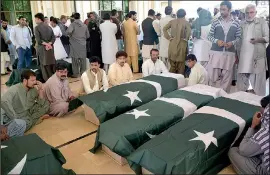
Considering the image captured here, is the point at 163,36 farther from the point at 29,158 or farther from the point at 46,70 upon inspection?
the point at 29,158

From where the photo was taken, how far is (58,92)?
358 cm

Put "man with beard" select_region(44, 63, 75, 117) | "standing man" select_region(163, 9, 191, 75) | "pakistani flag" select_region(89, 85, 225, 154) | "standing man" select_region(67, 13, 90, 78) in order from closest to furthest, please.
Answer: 1. "pakistani flag" select_region(89, 85, 225, 154)
2. "man with beard" select_region(44, 63, 75, 117)
3. "standing man" select_region(163, 9, 191, 75)
4. "standing man" select_region(67, 13, 90, 78)

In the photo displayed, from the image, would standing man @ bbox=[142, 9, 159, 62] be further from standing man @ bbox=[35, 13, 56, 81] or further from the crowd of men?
standing man @ bbox=[35, 13, 56, 81]

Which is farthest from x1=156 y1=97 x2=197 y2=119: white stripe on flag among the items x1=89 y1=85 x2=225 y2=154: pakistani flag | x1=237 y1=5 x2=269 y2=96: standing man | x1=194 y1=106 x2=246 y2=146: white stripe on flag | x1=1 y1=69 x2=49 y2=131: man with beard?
x1=1 y1=69 x2=49 y2=131: man with beard

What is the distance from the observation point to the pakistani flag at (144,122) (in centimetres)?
234

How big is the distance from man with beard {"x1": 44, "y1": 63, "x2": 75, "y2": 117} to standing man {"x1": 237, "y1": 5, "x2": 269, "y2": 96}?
105 inches

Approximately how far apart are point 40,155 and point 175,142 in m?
1.08

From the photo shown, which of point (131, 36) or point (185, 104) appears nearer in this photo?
point (185, 104)

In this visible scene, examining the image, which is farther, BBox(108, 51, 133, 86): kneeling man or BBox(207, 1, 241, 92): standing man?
BBox(108, 51, 133, 86): kneeling man

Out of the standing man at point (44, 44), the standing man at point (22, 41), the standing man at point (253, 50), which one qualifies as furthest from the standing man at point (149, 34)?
the standing man at point (22, 41)

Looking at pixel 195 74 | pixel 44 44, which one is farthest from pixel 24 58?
pixel 195 74

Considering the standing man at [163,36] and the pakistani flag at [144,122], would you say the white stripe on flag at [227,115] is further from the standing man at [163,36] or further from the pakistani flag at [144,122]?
the standing man at [163,36]

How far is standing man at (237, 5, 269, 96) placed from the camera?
3688 mm

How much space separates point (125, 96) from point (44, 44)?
97.1 inches
